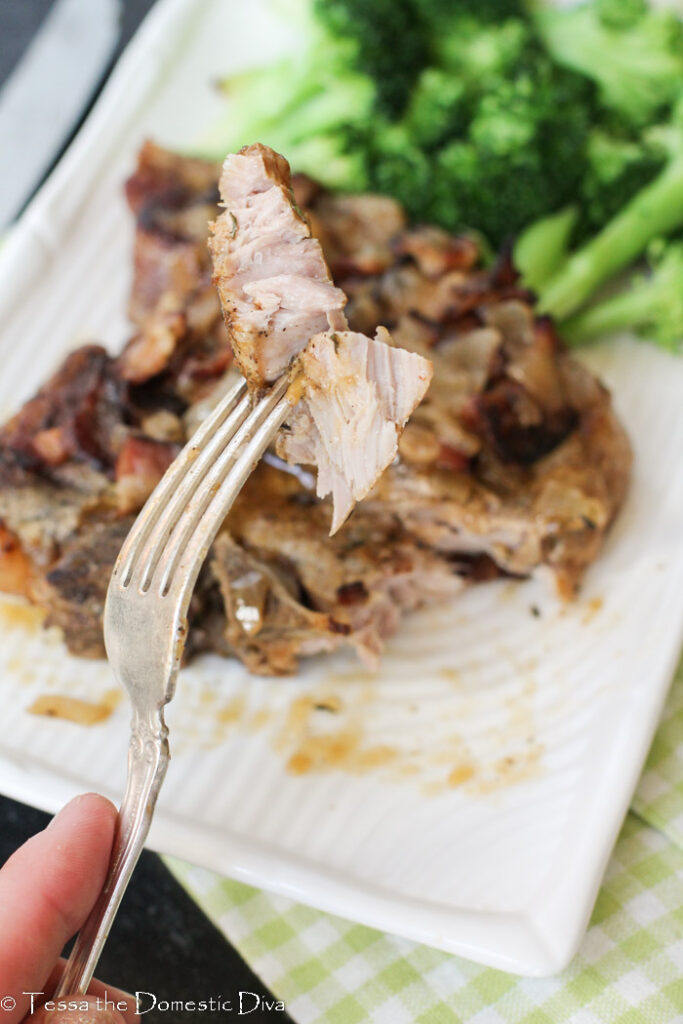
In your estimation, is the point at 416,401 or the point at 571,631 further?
the point at 571,631

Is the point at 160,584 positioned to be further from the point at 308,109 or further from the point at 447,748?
the point at 308,109

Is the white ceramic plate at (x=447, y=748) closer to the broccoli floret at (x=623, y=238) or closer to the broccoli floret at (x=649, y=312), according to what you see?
the broccoli floret at (x=649, y=312)

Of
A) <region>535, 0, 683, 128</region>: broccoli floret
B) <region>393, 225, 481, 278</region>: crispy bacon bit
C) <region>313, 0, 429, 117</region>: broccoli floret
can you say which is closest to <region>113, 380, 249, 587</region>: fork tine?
<region>393, 225, 481, 278</region>: crispy bacon bit

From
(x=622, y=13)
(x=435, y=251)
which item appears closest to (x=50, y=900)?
(x=435, y=251)

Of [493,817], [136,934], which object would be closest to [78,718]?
[136,934]

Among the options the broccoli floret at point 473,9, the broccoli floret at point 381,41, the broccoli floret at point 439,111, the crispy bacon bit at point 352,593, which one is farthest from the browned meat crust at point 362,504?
the broccoli floret at point 473,9

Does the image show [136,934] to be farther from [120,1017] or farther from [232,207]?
[232,207]

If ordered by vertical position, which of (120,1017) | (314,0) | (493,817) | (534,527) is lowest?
(120,1017)
